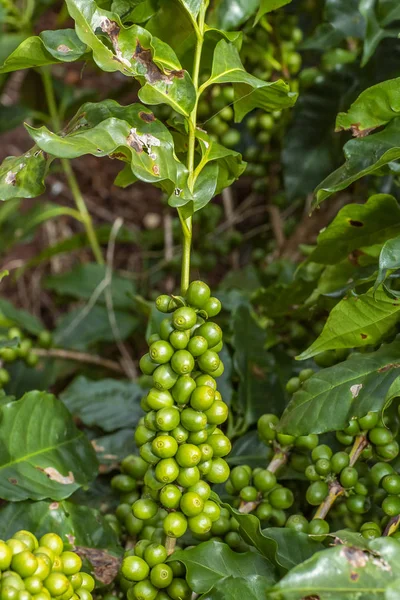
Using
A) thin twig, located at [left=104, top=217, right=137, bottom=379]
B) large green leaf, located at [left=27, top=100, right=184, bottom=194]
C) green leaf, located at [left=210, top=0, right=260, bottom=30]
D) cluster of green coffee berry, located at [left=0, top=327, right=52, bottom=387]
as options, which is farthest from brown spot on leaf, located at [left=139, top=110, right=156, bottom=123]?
thin twig, located at [left=104, top=217, right=137, bottom=379]

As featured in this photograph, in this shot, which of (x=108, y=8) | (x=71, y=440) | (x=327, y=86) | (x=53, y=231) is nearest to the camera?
(x=108, y=8)

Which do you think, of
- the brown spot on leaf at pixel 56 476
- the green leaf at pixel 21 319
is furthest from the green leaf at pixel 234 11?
the green leaf at pixel 21 319

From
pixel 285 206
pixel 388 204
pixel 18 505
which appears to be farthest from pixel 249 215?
pixel 18 505

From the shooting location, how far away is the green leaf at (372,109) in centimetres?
87

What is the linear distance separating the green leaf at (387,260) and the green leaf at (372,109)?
19 cm

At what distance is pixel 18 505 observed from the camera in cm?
92

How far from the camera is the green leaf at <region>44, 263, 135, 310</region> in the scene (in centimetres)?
169

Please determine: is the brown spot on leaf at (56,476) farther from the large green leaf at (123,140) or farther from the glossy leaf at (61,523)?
the large green leaf at (123,140)

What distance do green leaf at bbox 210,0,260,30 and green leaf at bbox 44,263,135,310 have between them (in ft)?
2.52

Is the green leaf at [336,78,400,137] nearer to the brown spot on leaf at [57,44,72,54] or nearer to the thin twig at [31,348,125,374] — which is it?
the brown spot on leaf at [57,44,72,54]

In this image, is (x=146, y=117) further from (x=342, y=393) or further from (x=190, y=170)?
(x=342, y=393)

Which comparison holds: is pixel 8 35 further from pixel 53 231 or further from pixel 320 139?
pixel 320 139

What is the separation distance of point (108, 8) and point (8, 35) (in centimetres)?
105

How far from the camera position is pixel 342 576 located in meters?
0.61
